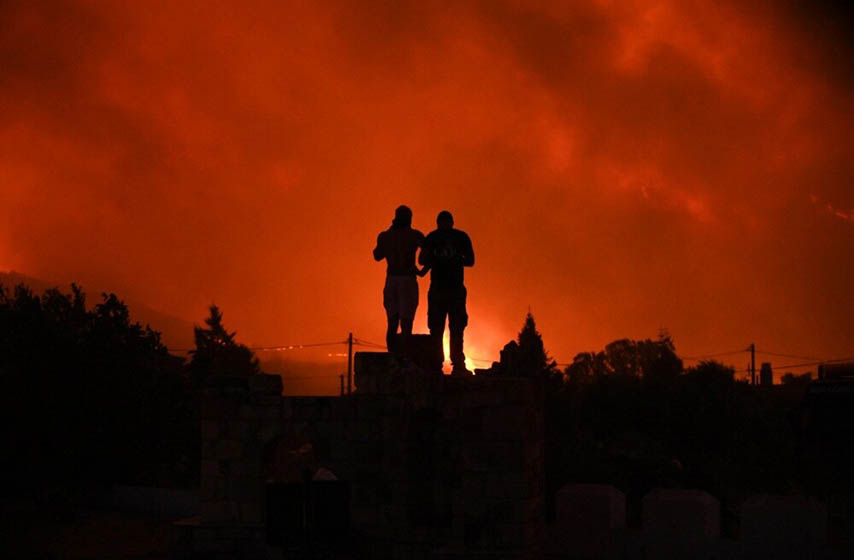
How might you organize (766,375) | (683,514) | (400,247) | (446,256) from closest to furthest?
(683,514)
(446,256)
(400,247)
(766,375)

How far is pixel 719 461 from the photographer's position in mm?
48281

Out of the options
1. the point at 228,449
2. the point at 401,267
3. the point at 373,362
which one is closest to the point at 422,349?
the point at 373,362

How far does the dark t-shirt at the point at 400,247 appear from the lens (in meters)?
18.2

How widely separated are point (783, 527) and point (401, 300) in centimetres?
688

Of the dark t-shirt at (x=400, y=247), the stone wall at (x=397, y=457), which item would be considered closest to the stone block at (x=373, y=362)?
the stone wall at (x=397, y=457)

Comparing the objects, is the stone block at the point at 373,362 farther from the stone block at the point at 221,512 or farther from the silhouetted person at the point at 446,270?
the stone block at the point at 221,512

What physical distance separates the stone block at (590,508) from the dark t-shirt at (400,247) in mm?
4434

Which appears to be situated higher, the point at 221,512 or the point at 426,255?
the point at 426,255

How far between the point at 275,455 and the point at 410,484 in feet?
8.59

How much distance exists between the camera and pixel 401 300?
18266mm

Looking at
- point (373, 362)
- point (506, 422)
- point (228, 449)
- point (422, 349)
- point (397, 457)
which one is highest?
point (422, 349)

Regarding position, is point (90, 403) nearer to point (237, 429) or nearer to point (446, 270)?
point (237, 429)

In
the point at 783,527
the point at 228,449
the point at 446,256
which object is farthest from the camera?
the point at 228,449

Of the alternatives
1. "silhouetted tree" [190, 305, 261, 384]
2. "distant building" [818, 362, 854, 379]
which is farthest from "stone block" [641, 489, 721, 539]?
"silhouetted tree" [190, 305, 261, 384]
